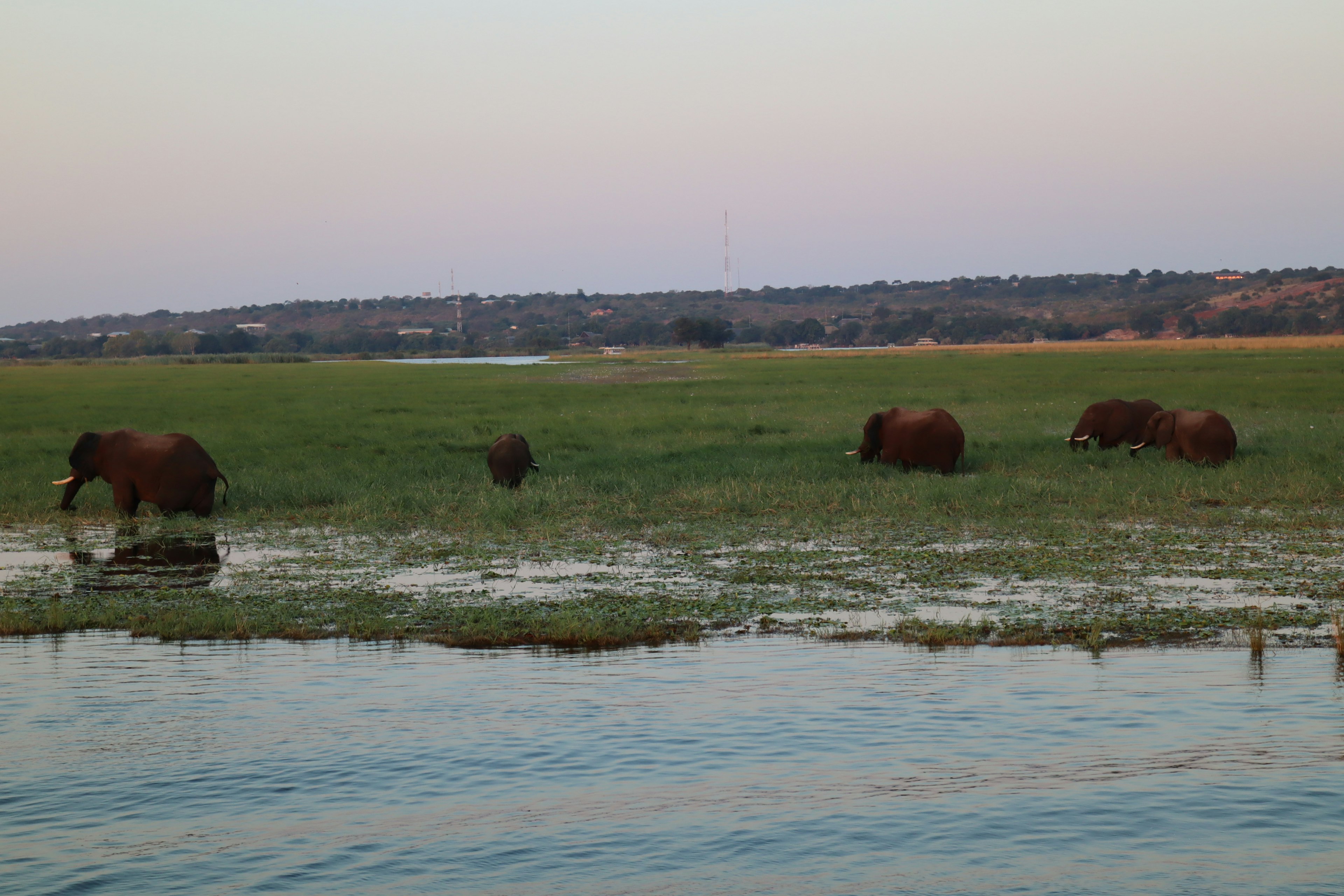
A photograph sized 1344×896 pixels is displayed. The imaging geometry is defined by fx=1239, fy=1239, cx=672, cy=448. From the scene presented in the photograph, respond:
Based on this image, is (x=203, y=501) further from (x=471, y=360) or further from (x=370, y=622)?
(x=471, y=360)

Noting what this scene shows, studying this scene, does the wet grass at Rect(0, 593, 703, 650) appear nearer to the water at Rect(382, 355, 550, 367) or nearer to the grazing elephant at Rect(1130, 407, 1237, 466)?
the grazing elephant at Rect(1130, 407, 1237, 466)

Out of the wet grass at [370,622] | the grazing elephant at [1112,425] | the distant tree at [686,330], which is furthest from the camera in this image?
the distant tree at [686,330]

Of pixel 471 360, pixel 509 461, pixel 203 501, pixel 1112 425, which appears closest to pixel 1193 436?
pixel 1112 425

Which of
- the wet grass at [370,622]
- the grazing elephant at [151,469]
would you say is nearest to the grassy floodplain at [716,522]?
the wet grass at [370,622]

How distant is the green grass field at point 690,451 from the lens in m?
18.1

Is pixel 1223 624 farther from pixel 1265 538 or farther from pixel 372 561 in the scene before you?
pixel 372 561

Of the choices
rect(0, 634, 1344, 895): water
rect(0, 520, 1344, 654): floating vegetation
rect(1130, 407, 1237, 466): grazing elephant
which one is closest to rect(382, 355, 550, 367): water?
rect(1130, 407, 1237, 466): grazing elephant

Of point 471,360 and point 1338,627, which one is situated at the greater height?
point 471,360

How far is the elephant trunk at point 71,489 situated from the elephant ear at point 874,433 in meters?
13.4

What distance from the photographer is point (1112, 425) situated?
2566cm

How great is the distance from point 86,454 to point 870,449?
44.0ft

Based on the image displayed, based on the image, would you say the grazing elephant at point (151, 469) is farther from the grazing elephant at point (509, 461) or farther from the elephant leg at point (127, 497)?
the grazing elephant at point (509, 461)

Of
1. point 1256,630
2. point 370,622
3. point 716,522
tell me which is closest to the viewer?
point 1256,630

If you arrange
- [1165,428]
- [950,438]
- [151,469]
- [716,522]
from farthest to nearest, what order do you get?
1. [1165,428]
2. [950,438]
3. [151,469]
4. [716,522]
